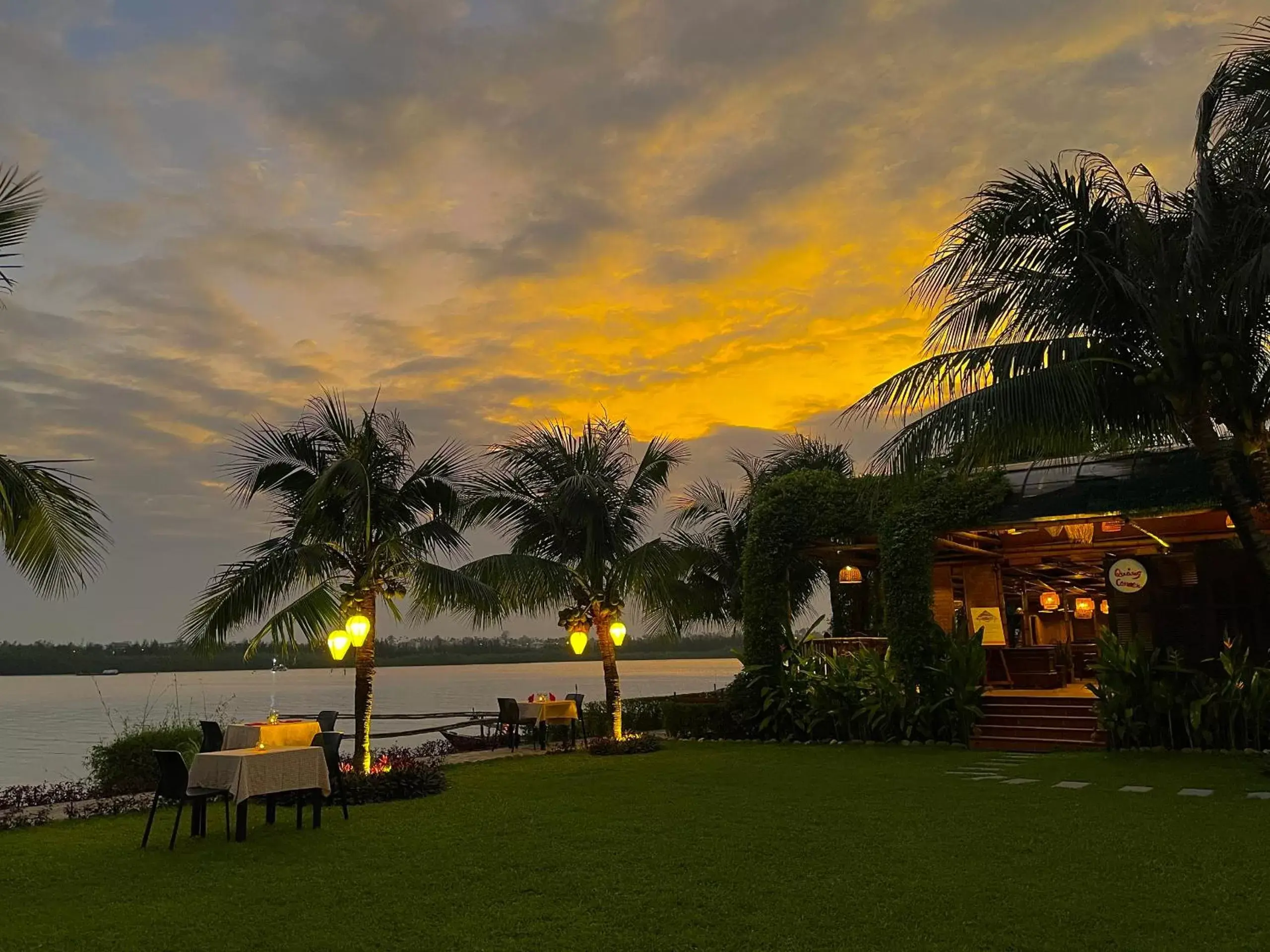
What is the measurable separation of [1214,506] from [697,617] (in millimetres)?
8956

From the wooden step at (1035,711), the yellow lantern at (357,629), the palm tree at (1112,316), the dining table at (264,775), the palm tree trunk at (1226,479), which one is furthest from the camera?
the wooden step at (1035,711)

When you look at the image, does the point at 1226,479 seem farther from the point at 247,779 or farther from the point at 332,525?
the point at 332,525

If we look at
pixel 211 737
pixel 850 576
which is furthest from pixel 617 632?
pixel 211 737

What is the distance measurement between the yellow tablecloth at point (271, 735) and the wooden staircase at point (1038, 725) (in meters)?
8.30

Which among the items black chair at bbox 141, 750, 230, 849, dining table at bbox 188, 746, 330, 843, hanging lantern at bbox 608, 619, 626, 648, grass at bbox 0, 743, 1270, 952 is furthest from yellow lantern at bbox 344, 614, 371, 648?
hanging lantern at bbox 608, 619, 626, 648

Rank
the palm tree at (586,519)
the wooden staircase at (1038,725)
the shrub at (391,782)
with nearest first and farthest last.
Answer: the shrub at (391,782) → the wooden staircase at (1038,725) → the palm tree at (586,519)

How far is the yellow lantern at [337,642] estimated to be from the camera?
966 cm

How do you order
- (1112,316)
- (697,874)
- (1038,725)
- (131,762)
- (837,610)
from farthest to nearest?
(837,610), (1038,725), (131,762), (1112,316), (697,874)

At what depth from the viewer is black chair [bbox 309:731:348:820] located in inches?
309

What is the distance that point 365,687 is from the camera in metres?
9.66

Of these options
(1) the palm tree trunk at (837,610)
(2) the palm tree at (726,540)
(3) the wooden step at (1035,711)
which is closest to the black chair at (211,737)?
(3) the wooden step at (1035,711)

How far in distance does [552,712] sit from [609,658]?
1475 mm

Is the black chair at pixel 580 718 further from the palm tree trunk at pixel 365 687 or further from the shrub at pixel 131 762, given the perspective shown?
the shrub at pixel 131 762

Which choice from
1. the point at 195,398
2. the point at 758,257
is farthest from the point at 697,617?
the point at 195,398
